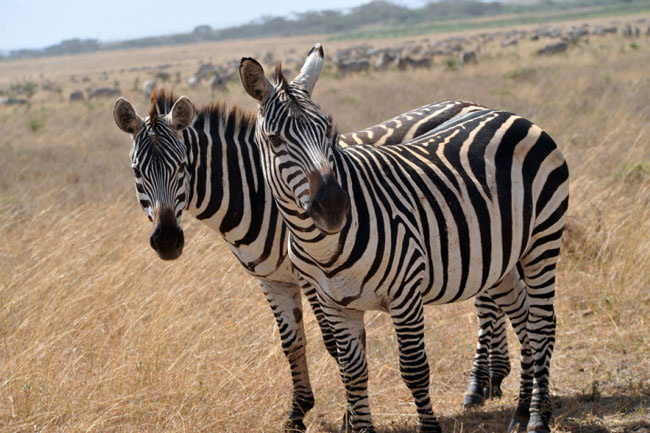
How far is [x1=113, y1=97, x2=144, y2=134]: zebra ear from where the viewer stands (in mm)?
3719

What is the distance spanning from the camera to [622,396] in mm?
4395

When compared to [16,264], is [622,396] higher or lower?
lower

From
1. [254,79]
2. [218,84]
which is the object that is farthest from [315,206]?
[218,84]

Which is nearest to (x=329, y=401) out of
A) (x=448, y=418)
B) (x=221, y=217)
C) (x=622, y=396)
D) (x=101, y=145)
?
(x=448, y=418)

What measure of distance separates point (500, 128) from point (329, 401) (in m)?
2.17

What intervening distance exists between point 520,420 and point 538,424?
21 centimetres

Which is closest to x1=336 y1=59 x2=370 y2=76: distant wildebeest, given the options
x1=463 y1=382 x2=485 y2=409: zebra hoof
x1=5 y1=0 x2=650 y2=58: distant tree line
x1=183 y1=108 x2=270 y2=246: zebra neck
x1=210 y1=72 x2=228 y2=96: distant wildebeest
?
x1=210 y1=72 x2=228 y2=96: distant wildebeest

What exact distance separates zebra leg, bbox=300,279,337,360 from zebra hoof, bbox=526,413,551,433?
1245 mm

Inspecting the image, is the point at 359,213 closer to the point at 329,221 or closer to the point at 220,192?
the point at 329,221

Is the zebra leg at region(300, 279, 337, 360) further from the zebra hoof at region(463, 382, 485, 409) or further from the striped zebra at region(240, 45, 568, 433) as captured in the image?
the zebra hoof at region(463, 382, 485, 409)

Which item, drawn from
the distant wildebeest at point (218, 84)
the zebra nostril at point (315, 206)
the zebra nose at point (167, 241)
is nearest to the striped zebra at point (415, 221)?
the zebra nostril at point (315, 206)

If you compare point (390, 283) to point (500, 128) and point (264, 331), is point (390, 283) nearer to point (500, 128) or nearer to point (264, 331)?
point (500, 128)

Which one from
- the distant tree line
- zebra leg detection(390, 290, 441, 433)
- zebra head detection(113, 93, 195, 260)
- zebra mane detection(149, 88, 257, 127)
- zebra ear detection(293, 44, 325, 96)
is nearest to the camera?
zebra ear detection(293, 44, 325, 96)

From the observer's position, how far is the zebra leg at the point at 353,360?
3658 mm
